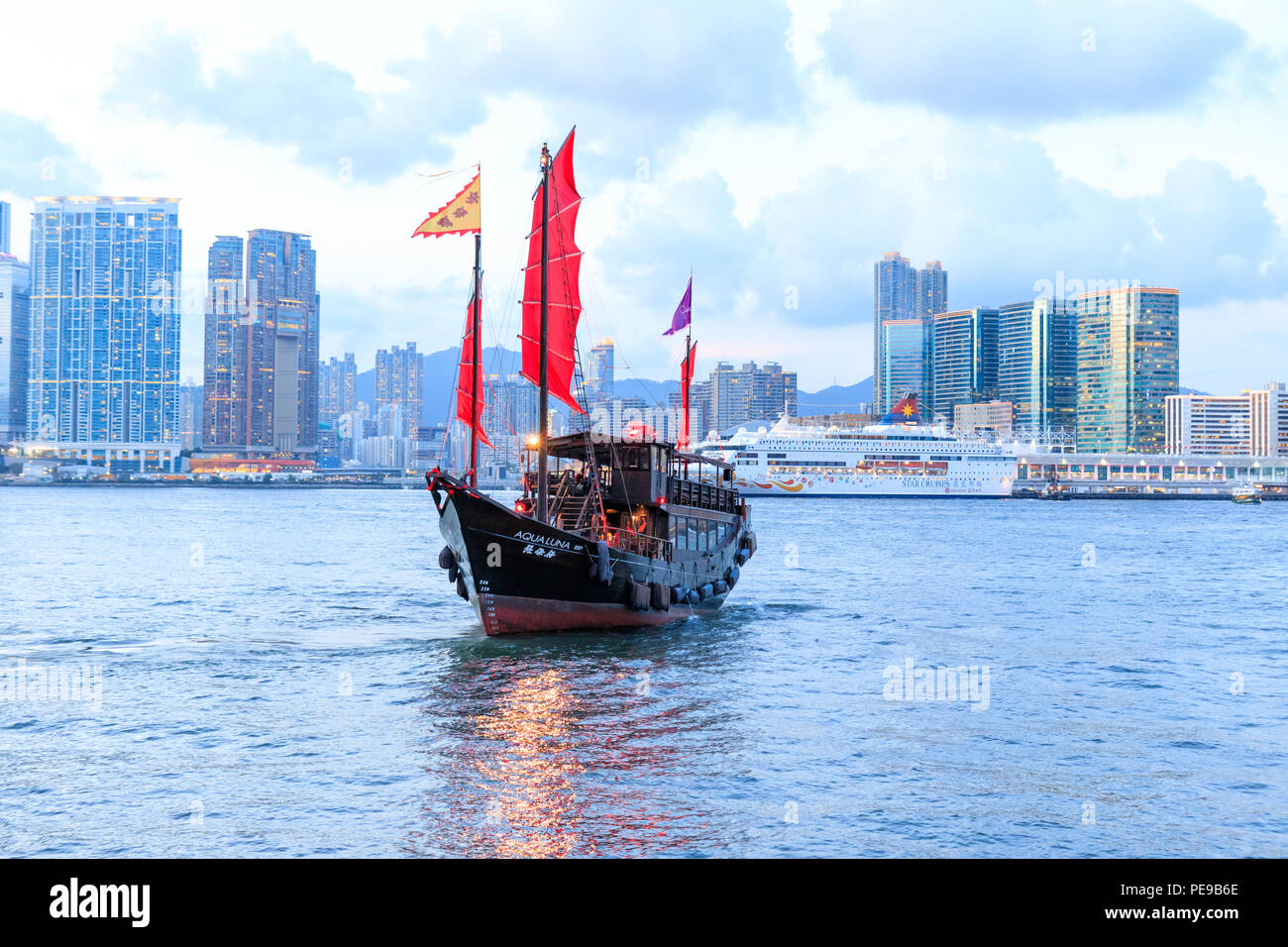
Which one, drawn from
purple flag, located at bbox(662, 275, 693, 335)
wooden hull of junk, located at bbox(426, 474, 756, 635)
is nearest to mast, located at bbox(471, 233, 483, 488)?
wooden hull of junk, located at bbox(426, 474, 756, 635)

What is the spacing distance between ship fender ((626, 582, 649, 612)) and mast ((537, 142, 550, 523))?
10.7 ft

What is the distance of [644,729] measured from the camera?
64.5ft

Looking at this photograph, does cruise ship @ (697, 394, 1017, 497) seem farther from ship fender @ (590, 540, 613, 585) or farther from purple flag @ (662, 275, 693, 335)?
ship fender @ (590, 540, 613, 585)

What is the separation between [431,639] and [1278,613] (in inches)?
1318

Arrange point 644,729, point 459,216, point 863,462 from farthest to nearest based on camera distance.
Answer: point 863,462 → point 459,216 → point 644,729

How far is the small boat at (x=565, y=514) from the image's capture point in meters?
27.4

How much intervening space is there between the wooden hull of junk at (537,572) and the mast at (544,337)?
959 mm

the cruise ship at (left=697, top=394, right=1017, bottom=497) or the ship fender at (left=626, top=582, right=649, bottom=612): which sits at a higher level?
the cruise ship at (left=697, top=394, right=1017, bottom=497)

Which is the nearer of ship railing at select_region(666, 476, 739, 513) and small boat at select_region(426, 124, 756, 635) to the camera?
small boat at select_region(426, 124, 756, 635)

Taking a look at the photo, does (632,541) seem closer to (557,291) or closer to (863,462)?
(557,291)

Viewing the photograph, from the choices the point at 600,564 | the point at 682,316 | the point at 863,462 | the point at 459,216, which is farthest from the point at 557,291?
the point at 863,462

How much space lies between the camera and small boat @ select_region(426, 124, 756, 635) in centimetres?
2738

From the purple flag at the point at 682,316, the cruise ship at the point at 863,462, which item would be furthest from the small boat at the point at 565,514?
the cruise ship at the point at 863,462

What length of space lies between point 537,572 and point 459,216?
10.5m
